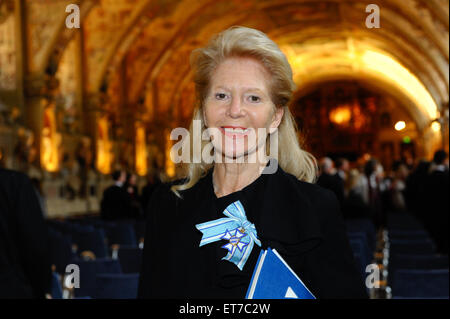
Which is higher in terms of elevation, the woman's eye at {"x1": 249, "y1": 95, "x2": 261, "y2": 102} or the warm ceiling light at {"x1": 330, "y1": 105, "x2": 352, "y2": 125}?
the woman's eye at {"x1": 249, "y1": 95, "x2": 261, "y2": 102}

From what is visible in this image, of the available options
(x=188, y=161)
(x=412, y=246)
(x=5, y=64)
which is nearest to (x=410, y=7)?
(x=5, y=64)

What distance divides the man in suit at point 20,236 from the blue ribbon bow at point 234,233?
1.70 meters

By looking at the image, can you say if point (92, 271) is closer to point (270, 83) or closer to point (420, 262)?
point (420, 262)

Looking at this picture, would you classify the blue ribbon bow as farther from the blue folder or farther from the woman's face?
the woman's face

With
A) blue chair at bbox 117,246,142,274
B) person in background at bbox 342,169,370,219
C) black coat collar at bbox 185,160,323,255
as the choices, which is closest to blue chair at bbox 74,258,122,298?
blue chair at bbox 117,246,142,274

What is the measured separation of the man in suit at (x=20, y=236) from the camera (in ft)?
10.7

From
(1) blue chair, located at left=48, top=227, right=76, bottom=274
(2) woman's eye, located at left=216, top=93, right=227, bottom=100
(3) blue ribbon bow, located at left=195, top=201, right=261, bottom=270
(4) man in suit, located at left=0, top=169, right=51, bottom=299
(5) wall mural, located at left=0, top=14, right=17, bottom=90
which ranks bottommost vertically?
(1) blue chair, located at left=48, top=227, right=76, bottom=274

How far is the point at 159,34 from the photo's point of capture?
2356 centimetres

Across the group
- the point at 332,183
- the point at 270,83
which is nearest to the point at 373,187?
the point at 332,183

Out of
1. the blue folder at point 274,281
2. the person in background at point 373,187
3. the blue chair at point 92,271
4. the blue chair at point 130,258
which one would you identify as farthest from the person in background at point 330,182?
the blue folder at point 274,281

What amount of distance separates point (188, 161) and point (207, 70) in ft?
1.13

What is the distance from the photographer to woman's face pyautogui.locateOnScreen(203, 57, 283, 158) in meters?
1.96

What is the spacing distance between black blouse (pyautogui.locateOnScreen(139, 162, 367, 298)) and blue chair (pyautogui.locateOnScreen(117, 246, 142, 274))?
14.3 ft

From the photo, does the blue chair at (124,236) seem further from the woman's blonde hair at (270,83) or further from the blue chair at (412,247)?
the woman's blonde hair at (270,83)
